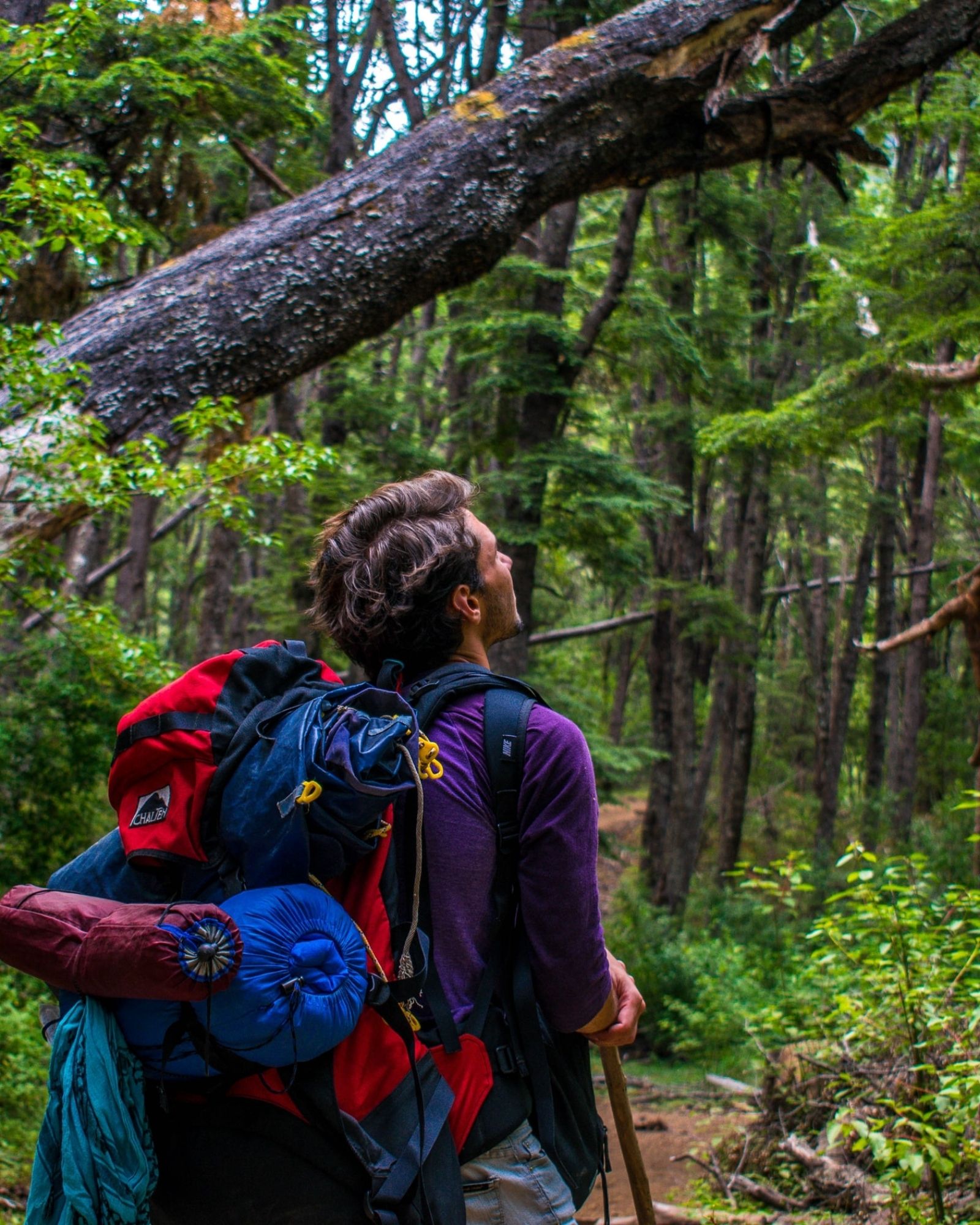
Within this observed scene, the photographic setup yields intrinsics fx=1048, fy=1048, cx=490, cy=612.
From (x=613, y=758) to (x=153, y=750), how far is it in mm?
11613

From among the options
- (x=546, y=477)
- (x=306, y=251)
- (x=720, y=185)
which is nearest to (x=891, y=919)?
(x=306, y=251)

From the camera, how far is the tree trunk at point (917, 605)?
18453mm

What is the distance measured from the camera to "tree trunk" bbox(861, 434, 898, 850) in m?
19.1

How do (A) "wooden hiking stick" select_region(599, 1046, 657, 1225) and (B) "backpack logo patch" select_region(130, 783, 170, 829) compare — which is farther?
(A) "wooden hiking stick" select_region(599, 1046, 657, 1225)

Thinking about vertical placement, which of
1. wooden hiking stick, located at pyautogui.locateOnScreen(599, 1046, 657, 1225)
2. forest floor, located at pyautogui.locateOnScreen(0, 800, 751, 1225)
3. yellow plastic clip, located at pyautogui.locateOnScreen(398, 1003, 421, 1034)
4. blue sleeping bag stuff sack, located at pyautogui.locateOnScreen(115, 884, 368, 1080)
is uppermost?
blue sleeping bag stuff sack, located at pyautogui.locateOnScreen(115, 884, 368, 1080)

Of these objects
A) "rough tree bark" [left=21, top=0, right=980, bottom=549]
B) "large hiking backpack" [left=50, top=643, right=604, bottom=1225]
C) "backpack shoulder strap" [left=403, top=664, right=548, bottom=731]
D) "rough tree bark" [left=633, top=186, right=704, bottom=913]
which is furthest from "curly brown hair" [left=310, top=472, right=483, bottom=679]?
"rough tree bark" [left=633, top=186, right=704, bottom=913]

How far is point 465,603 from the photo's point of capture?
2.14 meters

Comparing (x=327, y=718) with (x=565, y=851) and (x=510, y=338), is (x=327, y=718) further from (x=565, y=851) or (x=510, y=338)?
(x=510, y=338)

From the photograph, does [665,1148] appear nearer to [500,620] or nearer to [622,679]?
[500,620]

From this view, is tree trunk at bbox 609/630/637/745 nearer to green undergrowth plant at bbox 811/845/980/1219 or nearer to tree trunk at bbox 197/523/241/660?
tree trunk at bbox 197/523/241/660

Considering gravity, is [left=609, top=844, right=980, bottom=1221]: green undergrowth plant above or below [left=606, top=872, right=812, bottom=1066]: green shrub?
above

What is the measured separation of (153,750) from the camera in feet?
5.61

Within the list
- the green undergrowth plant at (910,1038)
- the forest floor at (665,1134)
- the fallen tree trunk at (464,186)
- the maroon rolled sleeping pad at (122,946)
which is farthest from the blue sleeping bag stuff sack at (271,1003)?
the fallen tree trunk at (464,186)

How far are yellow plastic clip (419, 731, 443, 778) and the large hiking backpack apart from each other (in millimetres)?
62
